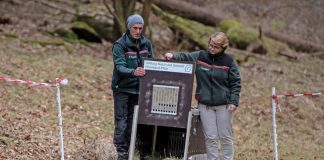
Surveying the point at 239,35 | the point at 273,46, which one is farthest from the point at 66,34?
the point at 273,46

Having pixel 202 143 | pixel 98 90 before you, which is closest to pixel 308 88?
pixel 98 90

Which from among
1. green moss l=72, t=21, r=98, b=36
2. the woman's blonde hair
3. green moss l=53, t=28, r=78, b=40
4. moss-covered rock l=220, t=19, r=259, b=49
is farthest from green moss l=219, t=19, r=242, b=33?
the woman's blonde hair

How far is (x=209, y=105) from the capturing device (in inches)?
290

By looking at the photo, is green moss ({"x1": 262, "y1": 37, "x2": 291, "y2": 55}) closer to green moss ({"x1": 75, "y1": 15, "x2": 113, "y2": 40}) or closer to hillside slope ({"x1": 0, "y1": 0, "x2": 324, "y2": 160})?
hillside slope ({"x1": 0, "y1": 0, "x2": 324, "y2": 160})

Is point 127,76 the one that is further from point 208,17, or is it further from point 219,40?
point 208,17

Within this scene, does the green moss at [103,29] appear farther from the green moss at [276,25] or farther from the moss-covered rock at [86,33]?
the green moss at [276,25]

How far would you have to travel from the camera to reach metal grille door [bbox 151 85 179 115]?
7.07 m

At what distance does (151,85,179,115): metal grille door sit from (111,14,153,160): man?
0.39m

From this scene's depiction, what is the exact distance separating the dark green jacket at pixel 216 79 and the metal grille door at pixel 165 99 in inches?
17.3

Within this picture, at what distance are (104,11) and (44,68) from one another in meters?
6.14

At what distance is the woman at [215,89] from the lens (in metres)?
7.29

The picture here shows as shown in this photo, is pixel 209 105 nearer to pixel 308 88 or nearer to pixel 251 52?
pixel 308 88

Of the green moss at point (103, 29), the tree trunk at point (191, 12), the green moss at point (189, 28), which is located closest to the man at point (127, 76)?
the green moss at point (103, 29)

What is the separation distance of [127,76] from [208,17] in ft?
48.6
